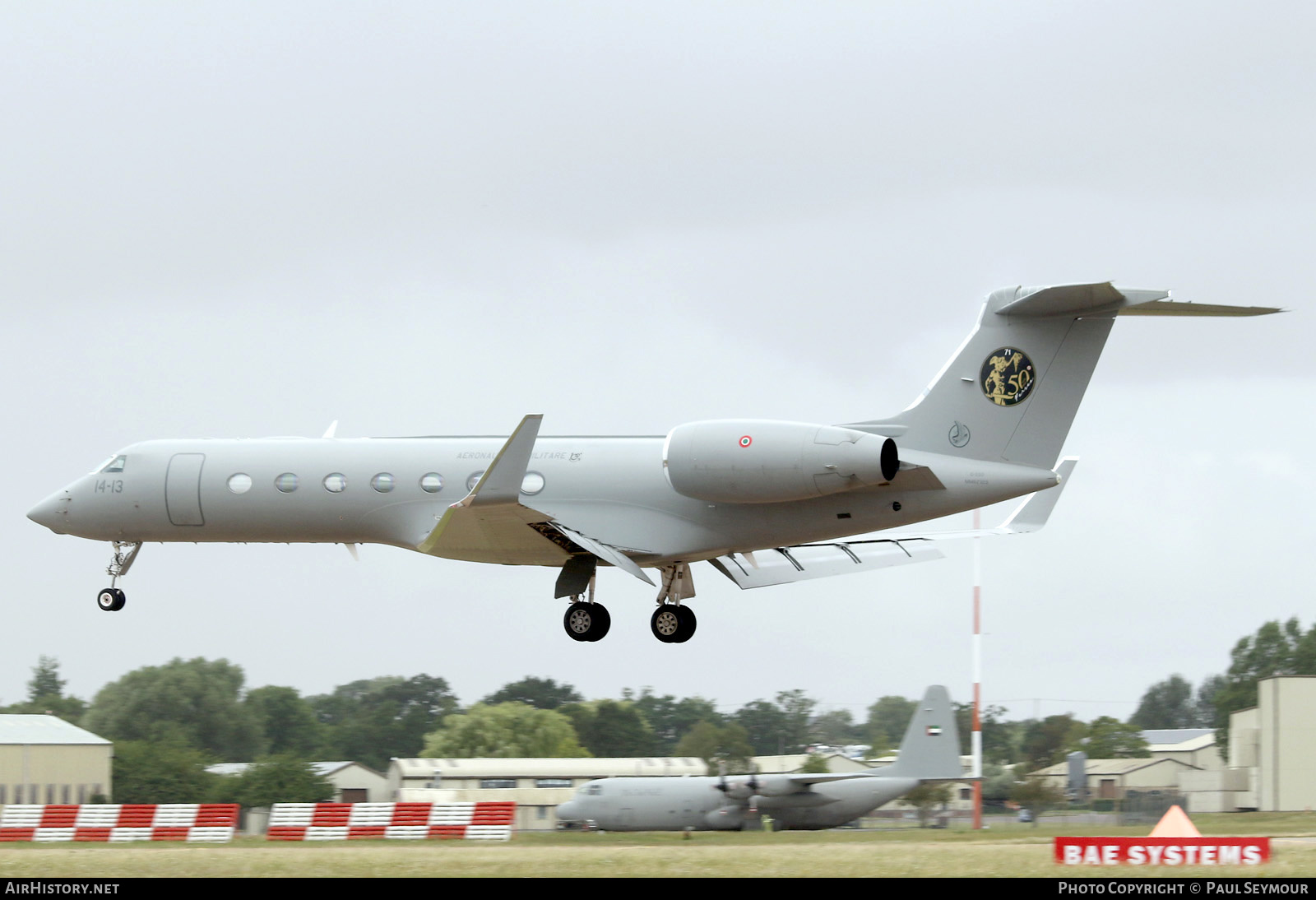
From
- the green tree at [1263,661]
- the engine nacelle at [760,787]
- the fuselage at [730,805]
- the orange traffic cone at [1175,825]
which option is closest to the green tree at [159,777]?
the fuselage at [730,805]

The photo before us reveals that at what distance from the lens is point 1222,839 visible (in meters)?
20.3

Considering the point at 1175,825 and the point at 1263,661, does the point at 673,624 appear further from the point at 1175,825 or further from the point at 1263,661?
the point at 1263,661

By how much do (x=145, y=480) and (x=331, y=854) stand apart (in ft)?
24.7

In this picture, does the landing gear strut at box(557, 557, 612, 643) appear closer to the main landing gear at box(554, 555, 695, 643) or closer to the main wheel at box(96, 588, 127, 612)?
the main landing gear at box(554, 555, 695, 643)

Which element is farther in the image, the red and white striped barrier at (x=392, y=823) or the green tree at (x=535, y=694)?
the green tree at (x=535, y=694)

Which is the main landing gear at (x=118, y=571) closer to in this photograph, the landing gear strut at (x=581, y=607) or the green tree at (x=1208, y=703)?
the landing gear strut at (x=581, y=607)

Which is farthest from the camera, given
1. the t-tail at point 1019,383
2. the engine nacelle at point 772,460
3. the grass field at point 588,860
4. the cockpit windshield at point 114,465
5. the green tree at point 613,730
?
the green tree at point 613,730

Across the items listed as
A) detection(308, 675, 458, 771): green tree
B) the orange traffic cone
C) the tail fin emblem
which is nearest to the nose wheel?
the tail fin emblem

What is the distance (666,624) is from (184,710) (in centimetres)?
3808

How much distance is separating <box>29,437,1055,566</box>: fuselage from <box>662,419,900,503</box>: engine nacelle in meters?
0.97

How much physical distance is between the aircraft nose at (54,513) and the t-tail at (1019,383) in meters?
14.5

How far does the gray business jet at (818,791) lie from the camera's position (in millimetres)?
34562

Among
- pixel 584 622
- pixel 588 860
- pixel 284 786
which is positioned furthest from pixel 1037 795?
pixel 588 860

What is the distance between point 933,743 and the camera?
34.6 metres
